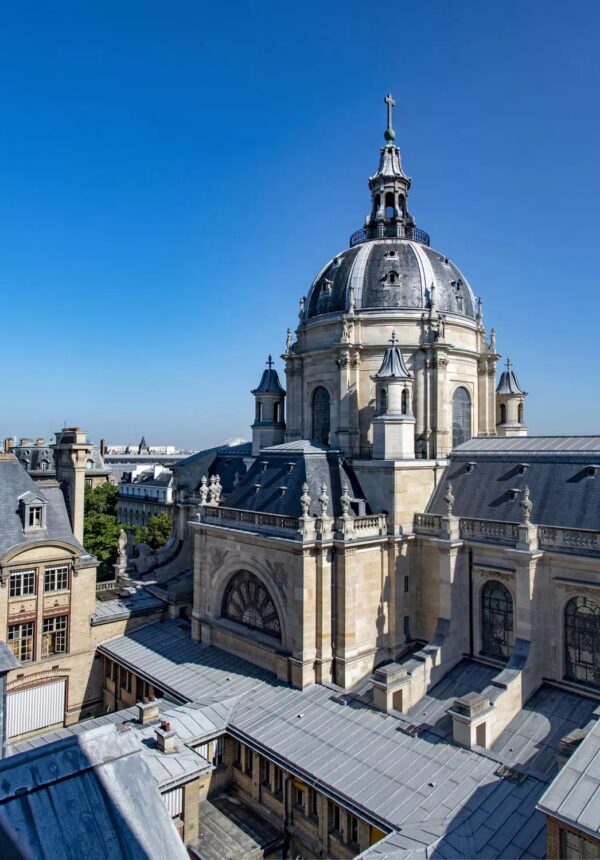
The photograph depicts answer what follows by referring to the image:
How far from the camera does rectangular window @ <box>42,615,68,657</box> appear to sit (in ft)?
107

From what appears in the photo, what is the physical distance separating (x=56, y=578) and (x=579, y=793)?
28339 mm

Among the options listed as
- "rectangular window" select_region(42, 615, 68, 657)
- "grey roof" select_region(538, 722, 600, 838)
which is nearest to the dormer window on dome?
"rectangular window" select_region(42, 615, 68, 657)

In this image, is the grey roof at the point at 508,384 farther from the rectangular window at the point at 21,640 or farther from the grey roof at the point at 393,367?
the rectangular window at the point at 21,640

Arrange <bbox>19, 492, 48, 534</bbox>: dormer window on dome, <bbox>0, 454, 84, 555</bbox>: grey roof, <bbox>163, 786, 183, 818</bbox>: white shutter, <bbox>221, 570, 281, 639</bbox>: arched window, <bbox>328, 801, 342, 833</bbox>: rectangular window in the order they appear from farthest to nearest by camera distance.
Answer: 1. <bbox>19, 492, 48, 534</bbox>: dormer window on dome
2. <bbox>0, 454, 84, 555</bbox>: grey roof
3. <bbox>221, 570, 281, 639</bbox>: arched window
4. <bbox>328, 801, 342, 833</bbox>: rectangular window
5. <bbox>163, 786, 183, 818</bbox>: white shutter

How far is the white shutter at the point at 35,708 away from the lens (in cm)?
3056

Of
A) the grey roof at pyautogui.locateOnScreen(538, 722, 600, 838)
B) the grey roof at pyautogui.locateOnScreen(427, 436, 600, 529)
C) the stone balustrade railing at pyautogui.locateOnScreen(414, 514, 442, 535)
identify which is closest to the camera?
the grey roof at pyautogui.locateOnScreen(538, 722, 600, 838)

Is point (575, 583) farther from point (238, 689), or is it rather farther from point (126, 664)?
point (126, 664)

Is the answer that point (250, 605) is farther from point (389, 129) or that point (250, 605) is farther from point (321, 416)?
point (389, 129)

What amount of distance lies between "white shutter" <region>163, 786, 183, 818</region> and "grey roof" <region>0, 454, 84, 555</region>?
16.1m

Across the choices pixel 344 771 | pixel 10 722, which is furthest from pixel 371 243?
pixel 10 722

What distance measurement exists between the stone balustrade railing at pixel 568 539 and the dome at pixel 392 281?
1710 centimetres

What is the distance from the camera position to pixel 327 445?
125 ft

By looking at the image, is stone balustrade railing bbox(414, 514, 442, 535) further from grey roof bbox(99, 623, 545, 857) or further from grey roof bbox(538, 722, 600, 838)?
grey roof bbox(538, 722, 600, 838)

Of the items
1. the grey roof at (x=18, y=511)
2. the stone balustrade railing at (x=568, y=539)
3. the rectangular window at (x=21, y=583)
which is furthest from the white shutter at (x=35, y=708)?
the stone balustrade railing at (x=568, y=539)
